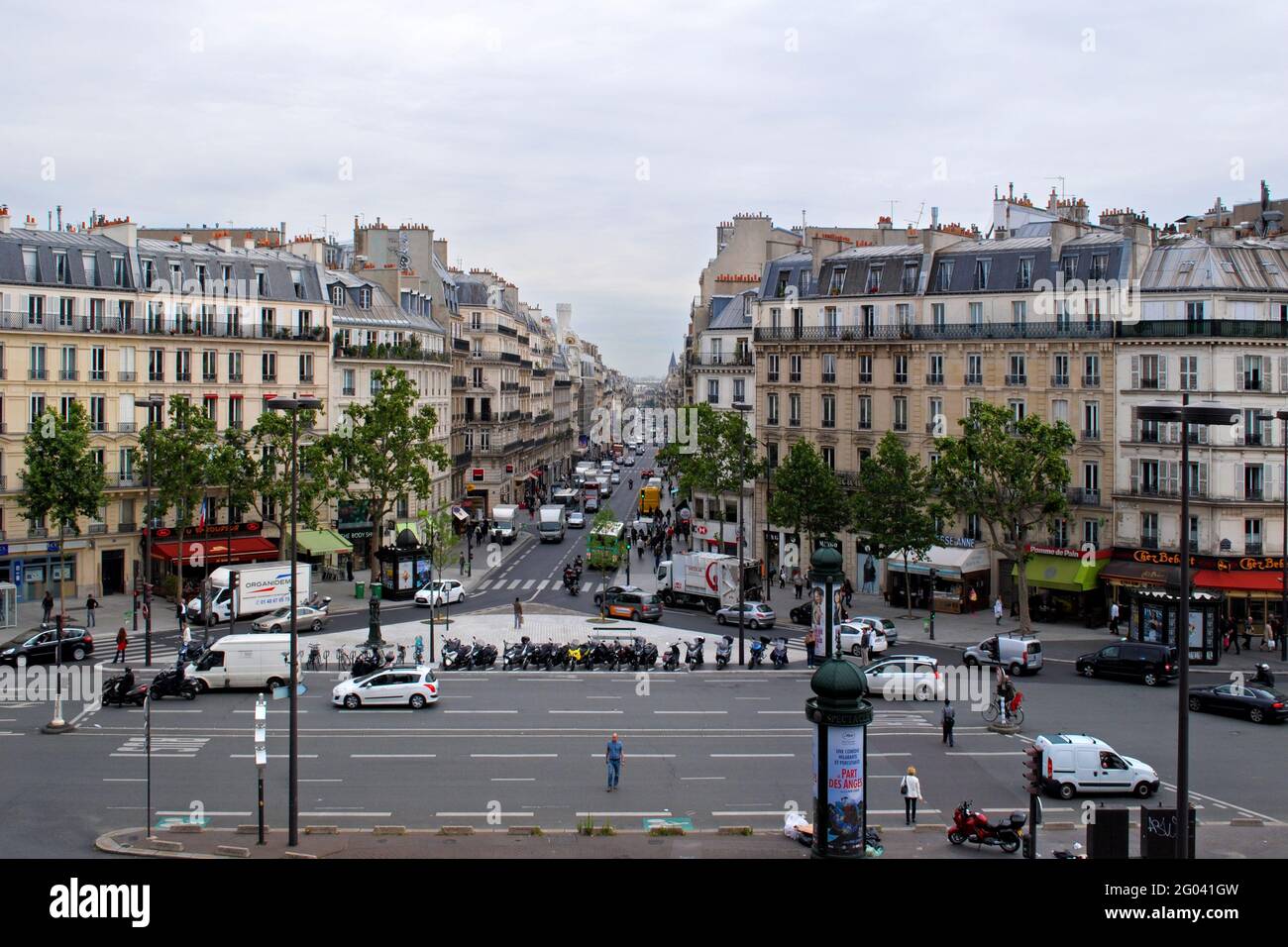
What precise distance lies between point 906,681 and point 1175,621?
11935 millimetres

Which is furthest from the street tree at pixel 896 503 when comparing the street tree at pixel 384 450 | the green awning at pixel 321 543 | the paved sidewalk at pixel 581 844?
the paved sidewalk at pixel 581 844

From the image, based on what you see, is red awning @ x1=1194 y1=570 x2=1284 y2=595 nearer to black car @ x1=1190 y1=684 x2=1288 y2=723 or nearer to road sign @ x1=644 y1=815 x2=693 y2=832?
black car @ x1=1190 y1=684 x2=1288 y2=723

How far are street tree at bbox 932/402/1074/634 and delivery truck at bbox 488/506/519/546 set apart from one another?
35.5 m

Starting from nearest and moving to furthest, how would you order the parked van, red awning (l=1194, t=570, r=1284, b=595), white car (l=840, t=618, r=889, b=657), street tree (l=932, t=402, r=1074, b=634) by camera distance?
the parked van
white car (l=840, t=618, r=889, b=657)
red awning (l=1194, t=570, r=1284, b=595)
street tree (l=932, t=402, r=1074, b=634)

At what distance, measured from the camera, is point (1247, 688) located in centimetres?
3275

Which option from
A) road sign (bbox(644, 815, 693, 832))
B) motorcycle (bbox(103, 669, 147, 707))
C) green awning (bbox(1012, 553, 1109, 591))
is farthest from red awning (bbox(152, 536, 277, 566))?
road sign (bbox(644, 815, 693, 832))

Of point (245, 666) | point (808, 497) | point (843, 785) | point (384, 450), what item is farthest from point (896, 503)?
point (843, 785)

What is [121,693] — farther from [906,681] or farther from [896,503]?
[896,503]

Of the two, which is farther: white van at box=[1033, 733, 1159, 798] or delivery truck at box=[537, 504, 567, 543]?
delivery truck at box=[537, 504, 567, 543]

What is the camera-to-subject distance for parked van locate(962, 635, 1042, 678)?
3889 cm

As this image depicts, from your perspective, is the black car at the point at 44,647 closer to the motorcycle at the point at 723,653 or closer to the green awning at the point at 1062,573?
the motorcycle at the point at 723,653

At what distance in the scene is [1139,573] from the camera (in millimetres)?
46344

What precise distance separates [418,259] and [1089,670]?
188 ft

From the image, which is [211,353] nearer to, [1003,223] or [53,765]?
[53,765]
